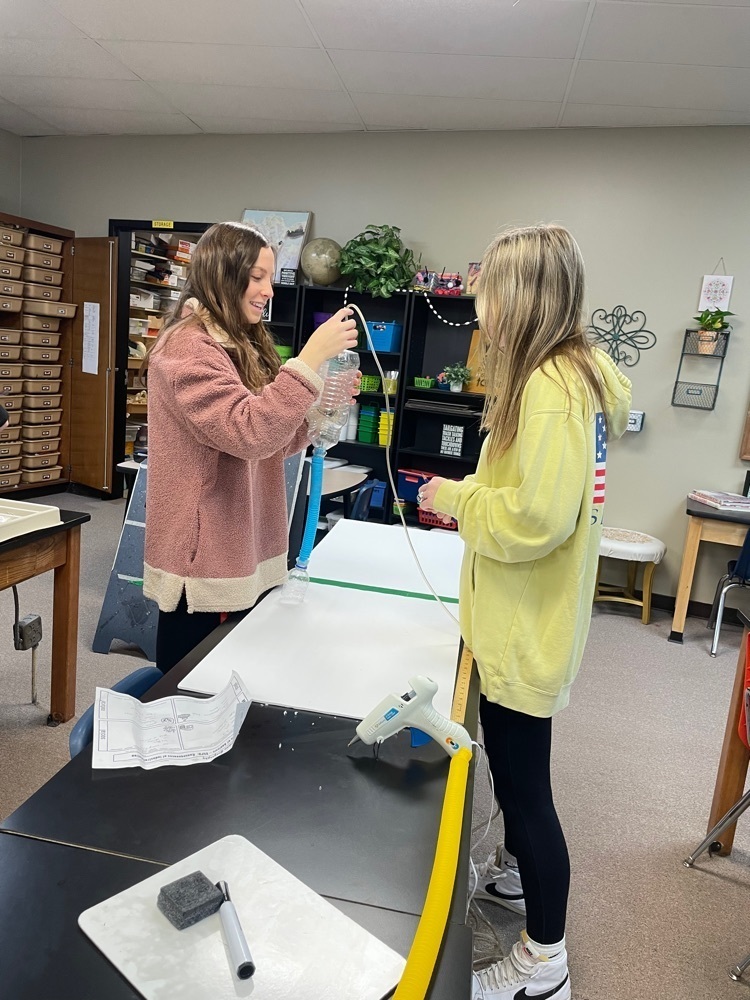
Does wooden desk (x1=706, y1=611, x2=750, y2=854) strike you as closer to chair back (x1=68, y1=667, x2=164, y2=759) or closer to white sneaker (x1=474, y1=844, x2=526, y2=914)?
white sneaker (x1=474, y1=844, x2=526, y2=914)

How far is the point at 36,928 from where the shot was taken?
634mm

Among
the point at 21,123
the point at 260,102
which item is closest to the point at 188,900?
the point at 260,102

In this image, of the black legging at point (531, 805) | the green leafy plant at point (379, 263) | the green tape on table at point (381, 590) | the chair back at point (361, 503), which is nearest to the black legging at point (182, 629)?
the green tape on table at point (381, 590)

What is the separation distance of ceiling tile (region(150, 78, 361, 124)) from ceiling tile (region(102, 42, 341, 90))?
89mm

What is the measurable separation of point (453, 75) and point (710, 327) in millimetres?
2064

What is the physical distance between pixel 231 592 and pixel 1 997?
82 centimetres

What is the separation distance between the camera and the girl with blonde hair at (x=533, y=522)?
1.06 meters

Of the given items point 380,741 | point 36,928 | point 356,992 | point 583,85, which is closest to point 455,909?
point 356,992

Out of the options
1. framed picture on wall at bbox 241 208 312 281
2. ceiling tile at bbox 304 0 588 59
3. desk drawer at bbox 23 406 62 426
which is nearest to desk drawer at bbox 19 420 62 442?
desk drawer at bbox 23 406 62 426

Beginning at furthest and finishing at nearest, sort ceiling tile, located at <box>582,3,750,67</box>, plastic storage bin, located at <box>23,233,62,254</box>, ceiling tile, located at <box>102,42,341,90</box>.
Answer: plastic storage bin, located at <box>23,233,62,254</box>, ceiling tile, located at <box>102,42,341,90</box>, ceiling tile, located at <box>582,3,750,67</box>

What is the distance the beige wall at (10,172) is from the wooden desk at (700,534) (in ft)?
19.3

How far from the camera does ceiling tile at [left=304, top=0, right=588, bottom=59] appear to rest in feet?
9.69

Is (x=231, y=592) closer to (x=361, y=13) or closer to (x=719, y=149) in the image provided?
(x=361, y=13)

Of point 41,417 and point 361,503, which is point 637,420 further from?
point 41,417
